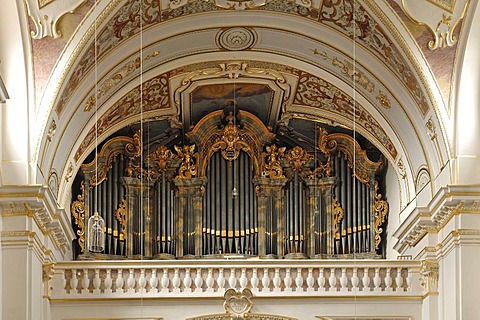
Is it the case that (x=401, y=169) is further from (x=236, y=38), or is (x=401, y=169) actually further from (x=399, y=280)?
(x=236, y=38)

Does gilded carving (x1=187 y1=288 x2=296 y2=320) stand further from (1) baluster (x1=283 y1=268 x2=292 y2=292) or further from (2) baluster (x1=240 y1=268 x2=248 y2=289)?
(1) baluster (x1=283 y1=268 x2=292 y2=292)

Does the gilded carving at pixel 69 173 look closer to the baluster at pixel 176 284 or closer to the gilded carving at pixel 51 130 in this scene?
the gilded carving at pixel 51 130

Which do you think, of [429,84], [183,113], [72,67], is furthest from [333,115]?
[72,67]

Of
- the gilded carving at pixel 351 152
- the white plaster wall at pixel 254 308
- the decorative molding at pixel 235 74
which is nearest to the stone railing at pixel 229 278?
the white plaster wall at pixel 254 308

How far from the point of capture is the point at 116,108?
74.9 ft

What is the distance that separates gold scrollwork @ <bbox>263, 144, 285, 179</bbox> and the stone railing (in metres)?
3.75

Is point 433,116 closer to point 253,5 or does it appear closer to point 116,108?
point 253,5

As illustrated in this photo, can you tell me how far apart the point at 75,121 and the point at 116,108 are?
1.55 m

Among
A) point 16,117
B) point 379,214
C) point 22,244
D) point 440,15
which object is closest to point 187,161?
point 379,214

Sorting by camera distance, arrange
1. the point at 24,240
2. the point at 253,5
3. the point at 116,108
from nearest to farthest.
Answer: the point at 24,240 < the point at 253,5 < the point at 116,108

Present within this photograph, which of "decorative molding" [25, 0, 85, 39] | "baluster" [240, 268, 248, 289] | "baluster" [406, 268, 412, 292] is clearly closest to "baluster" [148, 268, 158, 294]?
"baluster" [240, 268, 248, 289]

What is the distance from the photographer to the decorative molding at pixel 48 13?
18.5 meters

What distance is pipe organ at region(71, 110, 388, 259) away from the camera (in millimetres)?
24328

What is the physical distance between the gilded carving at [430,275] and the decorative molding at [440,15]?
3313 millimetres
